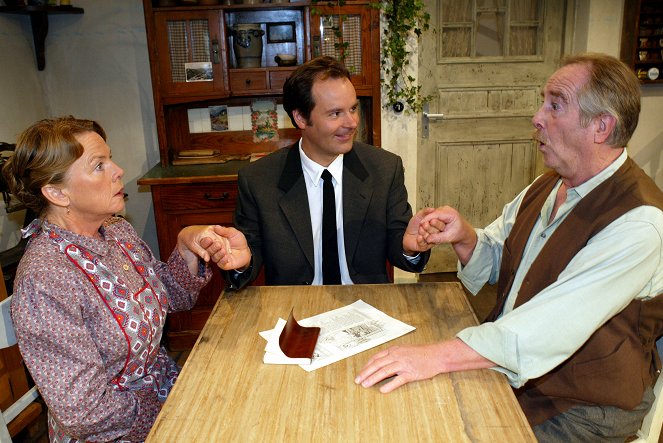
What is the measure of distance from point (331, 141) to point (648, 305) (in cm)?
115

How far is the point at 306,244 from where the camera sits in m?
2.06

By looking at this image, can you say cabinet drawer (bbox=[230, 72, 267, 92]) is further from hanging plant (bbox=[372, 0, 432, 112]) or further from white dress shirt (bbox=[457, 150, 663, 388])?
white dress shirt (bbox=[457, 150, 663, 388])

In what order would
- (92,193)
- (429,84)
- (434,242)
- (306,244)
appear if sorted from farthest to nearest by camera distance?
(429,84) → (306,244) → (434,242) → (92,193)

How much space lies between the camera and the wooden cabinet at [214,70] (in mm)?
3131

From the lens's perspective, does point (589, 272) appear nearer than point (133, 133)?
Yes

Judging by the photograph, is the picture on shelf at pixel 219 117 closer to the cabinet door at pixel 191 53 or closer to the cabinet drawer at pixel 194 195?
the cabinet door at pixel 191 53

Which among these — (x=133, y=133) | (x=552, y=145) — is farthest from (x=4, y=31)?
(x=552, y=145)

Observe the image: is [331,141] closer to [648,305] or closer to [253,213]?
[253,213]

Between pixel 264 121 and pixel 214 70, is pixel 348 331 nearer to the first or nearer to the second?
pixel 214 70

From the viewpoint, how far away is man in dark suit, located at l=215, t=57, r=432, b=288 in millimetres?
2066

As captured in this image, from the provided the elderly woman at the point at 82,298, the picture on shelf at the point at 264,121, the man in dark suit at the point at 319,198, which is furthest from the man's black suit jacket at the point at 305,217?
the picture on shelf at the point at 264,121

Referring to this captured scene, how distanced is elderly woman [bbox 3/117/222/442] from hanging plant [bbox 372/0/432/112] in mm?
2212

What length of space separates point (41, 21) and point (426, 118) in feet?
8.30

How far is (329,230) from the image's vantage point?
2.11 m
